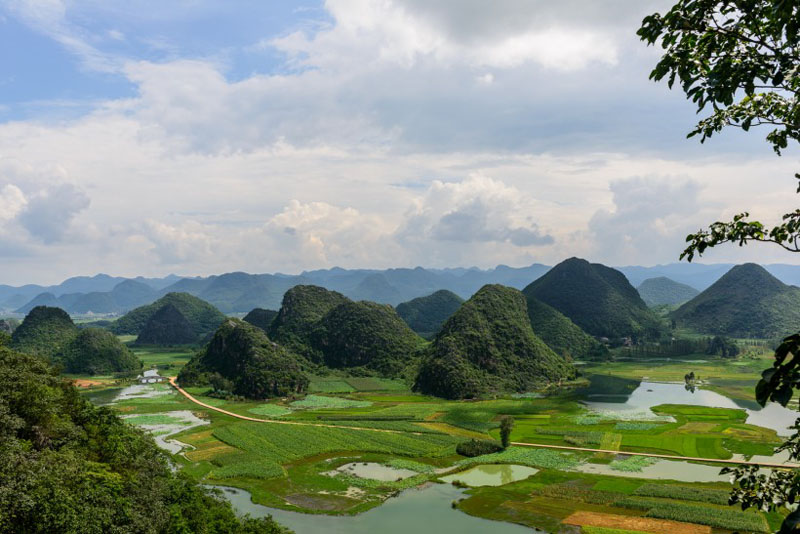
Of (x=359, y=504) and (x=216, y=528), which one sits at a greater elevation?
(x=216, y=528)

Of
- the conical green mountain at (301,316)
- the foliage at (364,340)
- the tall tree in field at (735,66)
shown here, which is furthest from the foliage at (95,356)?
the tall tree in field at (735,66)

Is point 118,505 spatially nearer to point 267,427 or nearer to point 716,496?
point 716,496

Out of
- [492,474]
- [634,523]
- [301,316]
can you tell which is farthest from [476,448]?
[301,316]

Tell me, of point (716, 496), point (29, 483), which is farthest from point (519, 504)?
point (29, 483)

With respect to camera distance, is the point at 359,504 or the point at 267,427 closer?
the point at 359,504

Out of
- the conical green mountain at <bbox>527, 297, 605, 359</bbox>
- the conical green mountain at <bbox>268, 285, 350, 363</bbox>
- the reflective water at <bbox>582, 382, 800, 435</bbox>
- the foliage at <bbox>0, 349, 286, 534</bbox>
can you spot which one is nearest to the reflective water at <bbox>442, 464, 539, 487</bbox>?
Result: the foliage at <bbox>0, 349, 286, 534</bbox>

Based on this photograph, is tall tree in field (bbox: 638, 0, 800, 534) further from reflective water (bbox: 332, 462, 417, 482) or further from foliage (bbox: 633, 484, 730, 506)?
reflective water (bbox: 332, 462, 417, 482)

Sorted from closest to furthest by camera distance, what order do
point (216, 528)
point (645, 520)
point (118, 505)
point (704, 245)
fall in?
point (704, 245)
point (118, 505)
point (216, 528)
point (645, 520)
